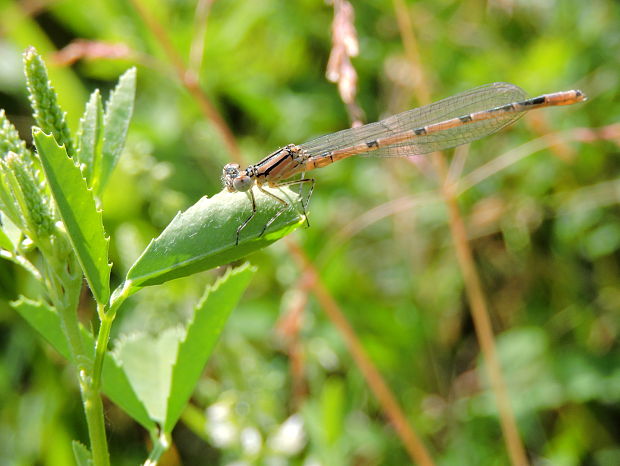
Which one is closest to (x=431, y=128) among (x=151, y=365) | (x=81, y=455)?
(x=151, y=365)

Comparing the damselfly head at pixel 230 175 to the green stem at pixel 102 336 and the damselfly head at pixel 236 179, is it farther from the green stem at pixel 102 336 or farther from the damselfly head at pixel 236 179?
the green stem at pixel 102 336

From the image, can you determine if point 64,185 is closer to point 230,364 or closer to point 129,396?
point 129,396

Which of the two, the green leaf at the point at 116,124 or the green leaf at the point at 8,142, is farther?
the green leaf at the point at 116,124

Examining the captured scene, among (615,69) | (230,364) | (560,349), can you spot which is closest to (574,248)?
(560,349)

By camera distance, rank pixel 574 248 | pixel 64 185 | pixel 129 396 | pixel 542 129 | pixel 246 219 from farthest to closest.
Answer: pixel 574 248 → pixel 542 129 → pixel 129 396 → pixel 246 219 → pixel 64 185

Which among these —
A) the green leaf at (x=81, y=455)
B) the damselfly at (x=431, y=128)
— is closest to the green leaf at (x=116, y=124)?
the green leaf at (x=81, y=455)
